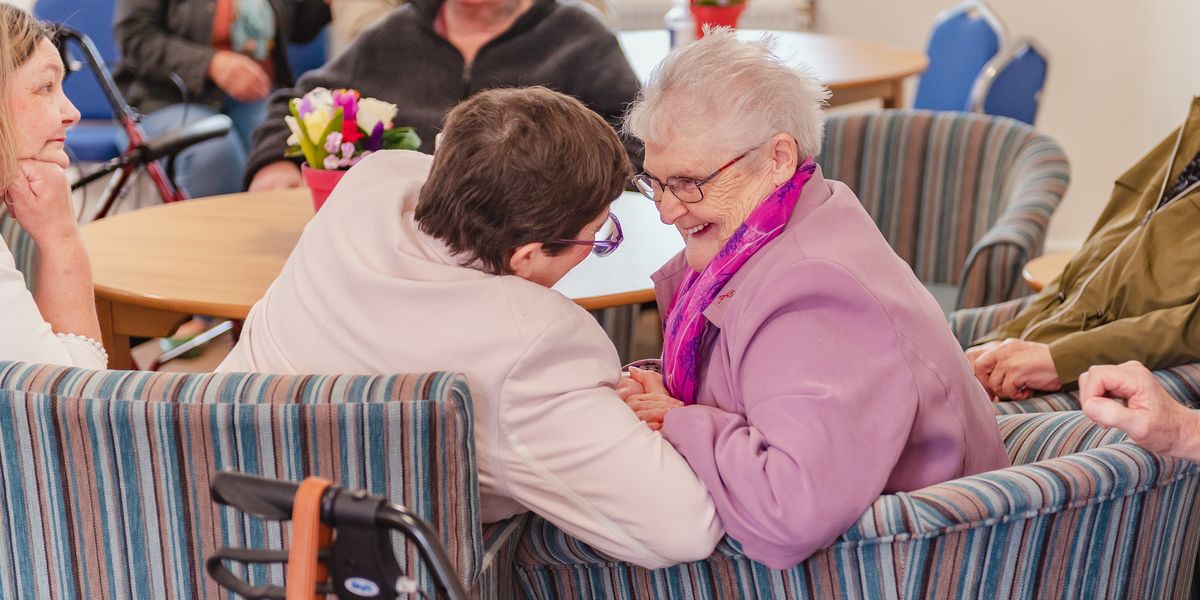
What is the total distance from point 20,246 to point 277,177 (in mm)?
917

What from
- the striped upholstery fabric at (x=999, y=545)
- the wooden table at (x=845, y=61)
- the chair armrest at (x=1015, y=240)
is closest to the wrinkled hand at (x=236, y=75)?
the wooden table at (x=845, y=61)

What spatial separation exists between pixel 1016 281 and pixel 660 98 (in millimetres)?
1241

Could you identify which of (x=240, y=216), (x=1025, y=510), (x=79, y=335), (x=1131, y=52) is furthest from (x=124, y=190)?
(x=1131, y=52)

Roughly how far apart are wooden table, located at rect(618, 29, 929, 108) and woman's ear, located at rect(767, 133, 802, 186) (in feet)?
6.75

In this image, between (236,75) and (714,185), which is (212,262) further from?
(236,75)

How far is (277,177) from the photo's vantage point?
3027mm

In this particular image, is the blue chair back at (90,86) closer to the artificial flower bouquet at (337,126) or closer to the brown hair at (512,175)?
the artificial flower bouquet at (337,126)

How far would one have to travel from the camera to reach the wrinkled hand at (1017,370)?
6.76 ft

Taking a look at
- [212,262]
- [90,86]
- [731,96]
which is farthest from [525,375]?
[90,86]

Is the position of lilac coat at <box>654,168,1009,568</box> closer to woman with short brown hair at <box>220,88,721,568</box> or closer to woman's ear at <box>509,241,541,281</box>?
woman with short brown hair at <box>220,88,721,568</box>

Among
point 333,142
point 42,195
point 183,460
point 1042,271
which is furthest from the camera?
point 1042,271

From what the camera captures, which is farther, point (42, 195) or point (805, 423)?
point (42, 195)

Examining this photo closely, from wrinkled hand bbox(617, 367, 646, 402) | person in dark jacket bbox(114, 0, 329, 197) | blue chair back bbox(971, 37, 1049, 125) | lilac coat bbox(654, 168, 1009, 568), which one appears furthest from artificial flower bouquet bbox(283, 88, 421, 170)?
blue chair back bbox(971, 37, 1049, 125)

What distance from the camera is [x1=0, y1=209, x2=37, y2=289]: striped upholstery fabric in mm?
2107
